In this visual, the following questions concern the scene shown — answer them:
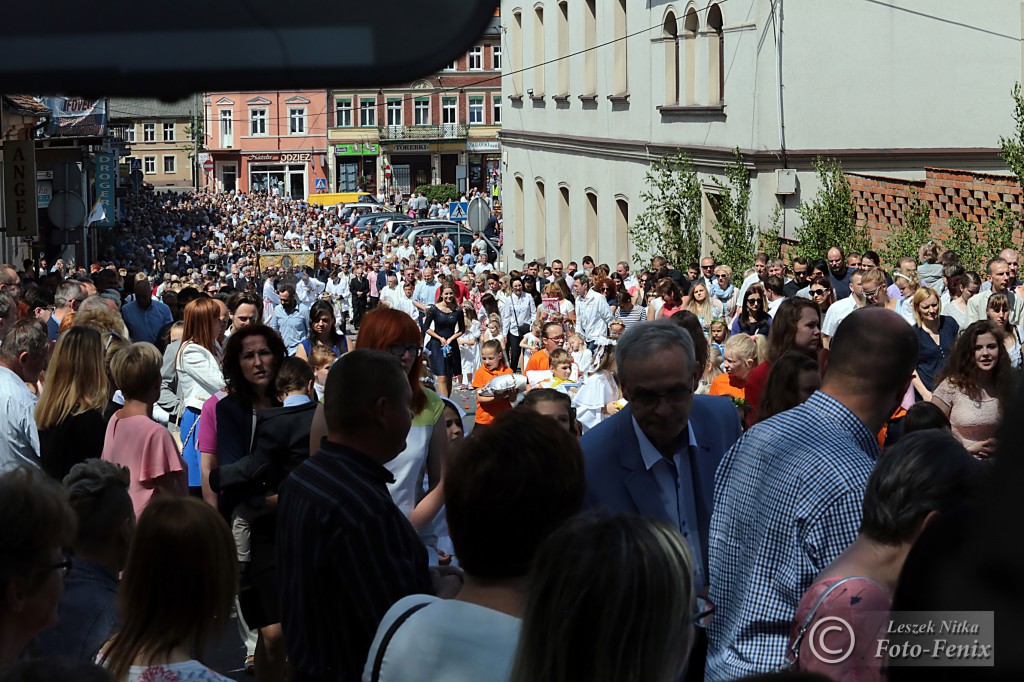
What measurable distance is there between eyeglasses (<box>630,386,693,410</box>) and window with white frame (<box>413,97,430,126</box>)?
261 ft

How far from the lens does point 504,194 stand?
136 ft

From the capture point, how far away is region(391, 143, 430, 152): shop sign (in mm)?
85438

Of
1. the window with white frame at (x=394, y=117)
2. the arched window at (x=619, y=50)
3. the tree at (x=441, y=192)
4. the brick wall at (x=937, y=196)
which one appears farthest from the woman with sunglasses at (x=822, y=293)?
the window with white frame at (x=394, y=117)

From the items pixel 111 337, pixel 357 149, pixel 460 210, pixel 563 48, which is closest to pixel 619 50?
pixel 563 48

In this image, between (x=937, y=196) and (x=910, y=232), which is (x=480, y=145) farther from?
(x=910, y=232)

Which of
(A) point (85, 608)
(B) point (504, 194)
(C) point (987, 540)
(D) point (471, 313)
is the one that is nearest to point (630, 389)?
(A) point (85, 608)

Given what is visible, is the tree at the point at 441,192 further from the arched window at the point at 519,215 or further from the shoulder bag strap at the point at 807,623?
the shoulder bag strap at the point at 807,623

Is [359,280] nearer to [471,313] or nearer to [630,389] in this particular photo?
[471,313]

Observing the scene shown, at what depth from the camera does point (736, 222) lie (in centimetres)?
2364

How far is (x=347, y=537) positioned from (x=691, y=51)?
927 inches

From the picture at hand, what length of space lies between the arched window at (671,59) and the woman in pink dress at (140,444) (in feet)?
73.0

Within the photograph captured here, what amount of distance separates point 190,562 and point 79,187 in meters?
32.0

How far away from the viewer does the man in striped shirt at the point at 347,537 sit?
3.62m

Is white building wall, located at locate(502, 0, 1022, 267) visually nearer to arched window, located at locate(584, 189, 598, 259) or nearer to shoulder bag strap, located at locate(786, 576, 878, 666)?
arched window, located at locate(584, 189, 598, 259)
